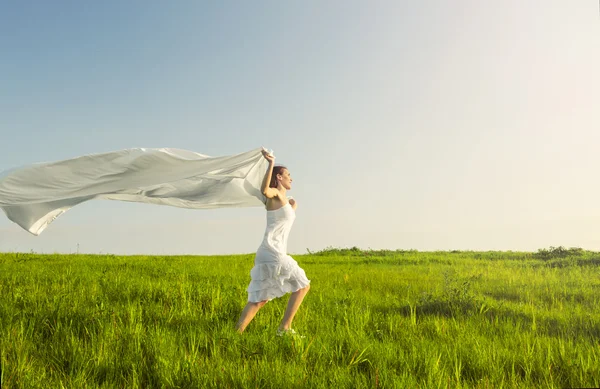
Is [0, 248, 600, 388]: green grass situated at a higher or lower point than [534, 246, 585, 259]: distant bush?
lower

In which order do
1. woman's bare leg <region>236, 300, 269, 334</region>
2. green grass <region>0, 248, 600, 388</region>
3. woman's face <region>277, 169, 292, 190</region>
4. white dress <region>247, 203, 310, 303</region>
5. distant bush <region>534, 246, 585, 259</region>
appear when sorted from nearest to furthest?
1. green grass <region>0, 248, 600, 388</region>
2. white dress <region>247, 203, 310, 303</region>
3. woman's bare leg <region>236, 300, 269, 334</region>
4. woman's face <region>277, 169, 292, 190</region>
5. distant bush <region>534, 246, 585, 259</region>

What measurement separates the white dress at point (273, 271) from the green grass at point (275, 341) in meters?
0.51

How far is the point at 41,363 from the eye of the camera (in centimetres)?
455

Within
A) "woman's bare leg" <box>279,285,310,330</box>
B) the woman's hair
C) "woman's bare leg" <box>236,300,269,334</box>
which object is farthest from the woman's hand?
"woman's bare leg" <box>236,300,269,334</box>

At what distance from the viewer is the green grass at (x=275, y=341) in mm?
4023

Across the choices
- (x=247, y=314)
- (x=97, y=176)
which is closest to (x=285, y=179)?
(x=247, y=314)

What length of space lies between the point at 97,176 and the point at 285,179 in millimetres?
2430

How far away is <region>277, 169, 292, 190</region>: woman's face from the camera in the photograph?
551cm

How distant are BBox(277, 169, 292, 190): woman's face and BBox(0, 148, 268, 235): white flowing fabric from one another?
42cm

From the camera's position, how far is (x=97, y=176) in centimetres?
571

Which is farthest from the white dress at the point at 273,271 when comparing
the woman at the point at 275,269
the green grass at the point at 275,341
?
the green grass at the point at 275,341

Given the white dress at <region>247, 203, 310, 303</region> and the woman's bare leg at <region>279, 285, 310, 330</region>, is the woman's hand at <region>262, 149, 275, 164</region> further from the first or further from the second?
the woman's bare leg at <region>279, 285, 310, 330</region>

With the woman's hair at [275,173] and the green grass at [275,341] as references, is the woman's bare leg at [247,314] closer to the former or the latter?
the green grass at [275,341]

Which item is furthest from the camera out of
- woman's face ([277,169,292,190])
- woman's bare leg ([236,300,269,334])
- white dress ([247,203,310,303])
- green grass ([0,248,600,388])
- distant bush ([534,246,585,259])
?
distant bush ([534,246,585,259])
